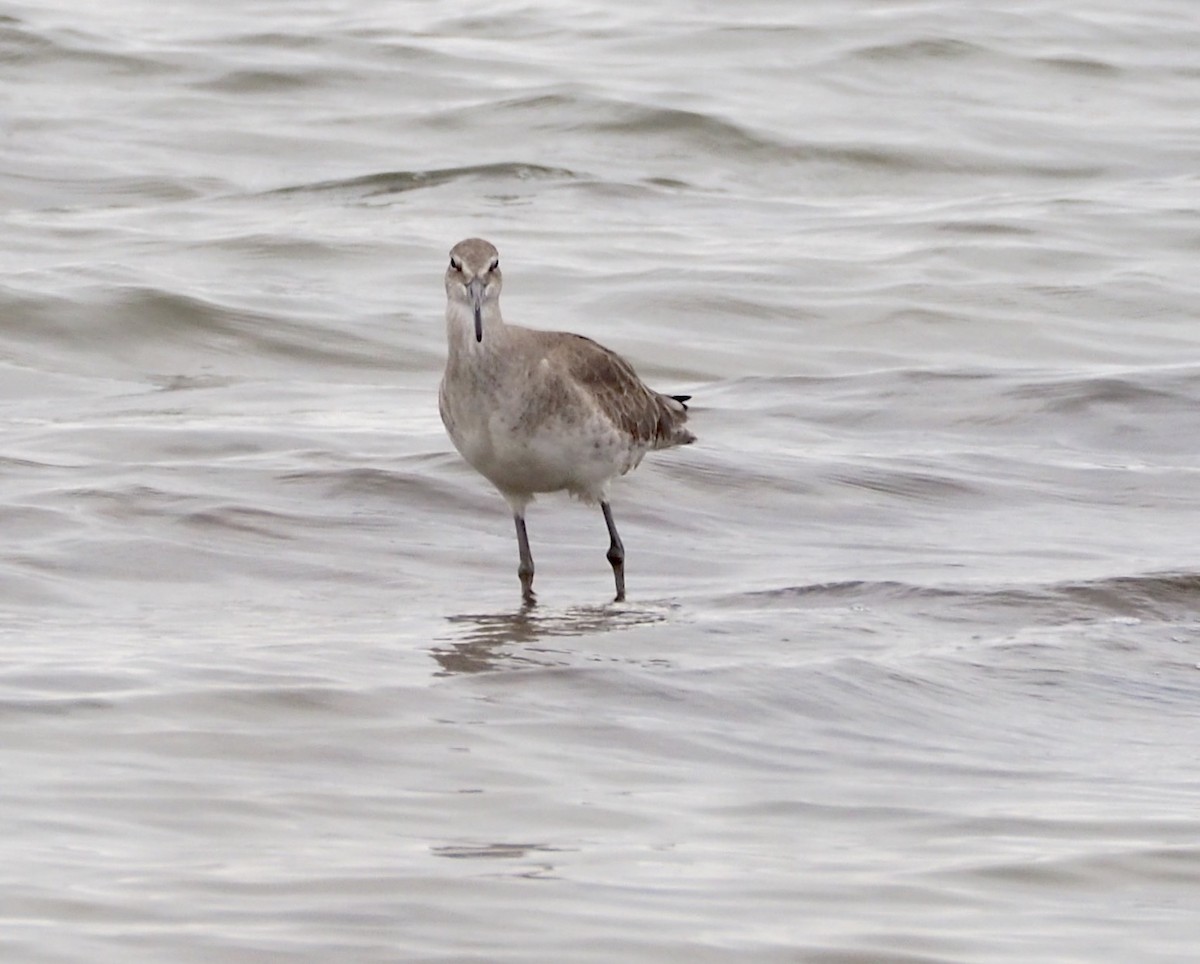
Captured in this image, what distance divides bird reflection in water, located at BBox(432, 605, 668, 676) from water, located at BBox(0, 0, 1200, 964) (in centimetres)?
4

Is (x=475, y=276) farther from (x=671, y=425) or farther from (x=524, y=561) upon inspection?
(x=671, y=425)

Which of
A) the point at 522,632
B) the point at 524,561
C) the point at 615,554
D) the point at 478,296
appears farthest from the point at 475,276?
the point at 522,632

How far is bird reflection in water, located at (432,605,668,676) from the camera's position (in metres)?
7.32

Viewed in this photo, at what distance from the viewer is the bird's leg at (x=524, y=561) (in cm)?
885

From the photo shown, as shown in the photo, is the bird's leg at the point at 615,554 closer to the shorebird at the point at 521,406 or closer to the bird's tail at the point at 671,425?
the shorebird at the point at 521,406

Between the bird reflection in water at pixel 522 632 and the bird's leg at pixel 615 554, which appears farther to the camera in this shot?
the bird's leg at pixel 615 554

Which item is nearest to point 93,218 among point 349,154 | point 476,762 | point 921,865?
point 349,154

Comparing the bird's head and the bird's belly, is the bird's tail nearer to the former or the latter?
the bird's belly

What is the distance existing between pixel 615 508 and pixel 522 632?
8.31 ft

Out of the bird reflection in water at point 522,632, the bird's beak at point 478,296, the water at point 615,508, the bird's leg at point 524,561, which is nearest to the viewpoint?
the water at point 615,508

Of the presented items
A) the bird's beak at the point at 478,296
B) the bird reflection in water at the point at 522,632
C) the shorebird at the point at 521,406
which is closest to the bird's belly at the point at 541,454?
the shorebird at the point at 521,406

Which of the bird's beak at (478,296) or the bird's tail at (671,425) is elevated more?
the bird's beak at (478,296)

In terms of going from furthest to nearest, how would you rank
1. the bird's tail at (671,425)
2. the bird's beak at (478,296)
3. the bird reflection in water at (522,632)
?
the bird's tail at (671,425), the bird's beak at (478,296), the bird reflection in water at (522,632)

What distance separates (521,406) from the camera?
8.70 m
